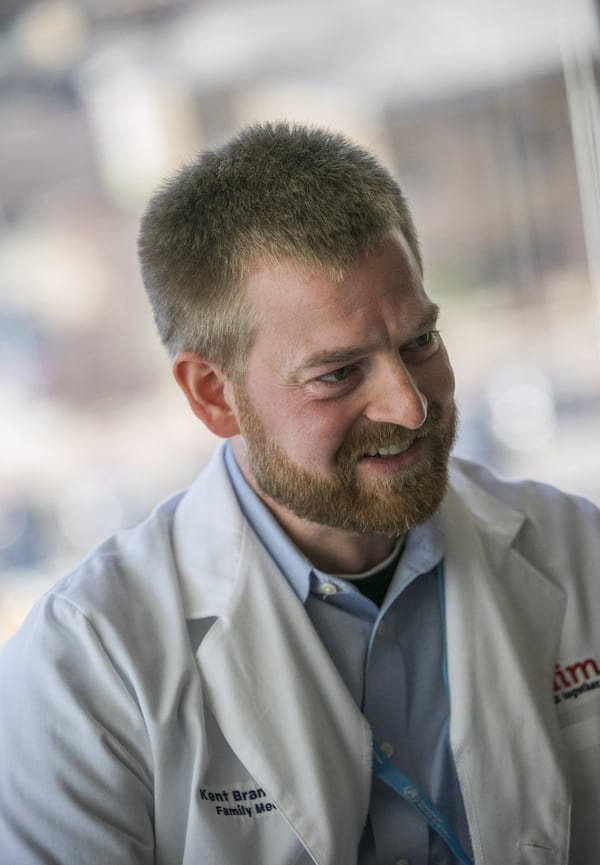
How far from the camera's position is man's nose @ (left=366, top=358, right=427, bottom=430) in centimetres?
116

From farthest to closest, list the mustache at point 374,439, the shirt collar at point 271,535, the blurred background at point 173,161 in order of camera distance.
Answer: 1. the blurred background at point 173,161
2. the shirt collar at point 271,535
3. the mustache at point 374,439

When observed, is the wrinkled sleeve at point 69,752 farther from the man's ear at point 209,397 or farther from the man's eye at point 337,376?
the man's eye at point 337,376

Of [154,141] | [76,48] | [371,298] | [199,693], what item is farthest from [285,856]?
[76,48]

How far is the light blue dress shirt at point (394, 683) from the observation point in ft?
4.20

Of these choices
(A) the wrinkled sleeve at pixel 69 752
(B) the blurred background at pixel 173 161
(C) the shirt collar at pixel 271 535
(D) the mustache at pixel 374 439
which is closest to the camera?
(A) the wrinkled sleeve at pixel 69 752

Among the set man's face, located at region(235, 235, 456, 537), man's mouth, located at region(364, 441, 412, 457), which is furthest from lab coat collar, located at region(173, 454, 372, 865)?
man's mouth, located at region(364, 441, 412, 457)

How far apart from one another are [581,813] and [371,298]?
0.86 meters

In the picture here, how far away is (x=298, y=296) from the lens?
1185 mm

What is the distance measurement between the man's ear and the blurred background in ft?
5.47

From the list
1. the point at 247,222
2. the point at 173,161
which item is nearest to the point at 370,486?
the point at 247,222

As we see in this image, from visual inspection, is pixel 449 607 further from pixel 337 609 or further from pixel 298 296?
pixel 298 296

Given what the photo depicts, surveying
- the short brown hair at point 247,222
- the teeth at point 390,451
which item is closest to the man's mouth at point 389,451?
the teeth at point 390,451

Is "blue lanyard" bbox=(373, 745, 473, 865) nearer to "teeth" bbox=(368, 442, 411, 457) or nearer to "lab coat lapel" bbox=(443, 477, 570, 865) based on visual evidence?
"lab coat lapel" bbox=(443, 477, 570, 865)

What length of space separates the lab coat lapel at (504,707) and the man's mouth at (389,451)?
0.83 ft
